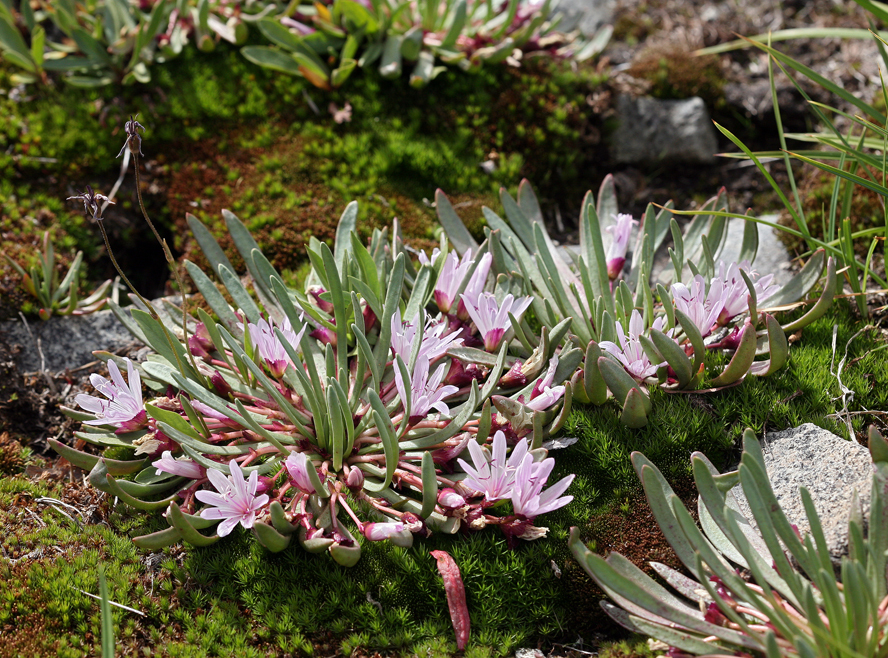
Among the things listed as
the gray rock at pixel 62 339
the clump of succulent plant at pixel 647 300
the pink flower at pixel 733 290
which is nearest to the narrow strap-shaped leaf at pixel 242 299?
the gray rock at pixel 62 339

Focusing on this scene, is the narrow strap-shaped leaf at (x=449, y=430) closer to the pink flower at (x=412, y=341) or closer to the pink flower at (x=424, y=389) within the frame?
the pink flower at (x=424, y=389)

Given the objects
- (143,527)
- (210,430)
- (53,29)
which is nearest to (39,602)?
(143,527)

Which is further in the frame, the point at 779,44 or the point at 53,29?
the point at 779,44

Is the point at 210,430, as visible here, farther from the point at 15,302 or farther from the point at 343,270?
the point at 15,302

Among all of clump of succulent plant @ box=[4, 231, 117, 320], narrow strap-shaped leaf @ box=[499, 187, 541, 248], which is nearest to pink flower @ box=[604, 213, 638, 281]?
narrow strap-shaped leaf @ box=[499, 187, 541, 248]

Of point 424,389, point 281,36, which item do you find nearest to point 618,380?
point 424,389
